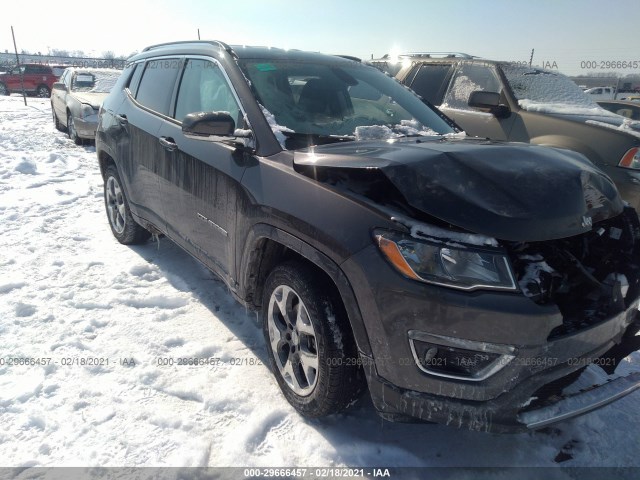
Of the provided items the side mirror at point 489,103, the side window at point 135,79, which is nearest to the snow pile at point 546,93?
the side mirror at point 489,103

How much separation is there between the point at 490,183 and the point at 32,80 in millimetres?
30843

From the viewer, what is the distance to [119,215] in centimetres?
465

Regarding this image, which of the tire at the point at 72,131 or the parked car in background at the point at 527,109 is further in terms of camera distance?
the tire at the point at 72,131

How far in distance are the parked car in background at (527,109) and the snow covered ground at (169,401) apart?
2.15m

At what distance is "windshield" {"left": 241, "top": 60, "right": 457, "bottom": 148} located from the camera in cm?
269

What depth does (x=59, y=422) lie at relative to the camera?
7.55 ft

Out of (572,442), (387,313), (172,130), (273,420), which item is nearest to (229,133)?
(172,130)

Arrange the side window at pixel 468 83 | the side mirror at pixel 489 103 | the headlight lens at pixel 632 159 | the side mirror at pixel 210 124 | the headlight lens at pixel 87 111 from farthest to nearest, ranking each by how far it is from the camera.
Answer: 1. the headlight lens at pixel 87 111
2. the side window at pixel 468 83
3. the side mirror at pixel 489 103
4. the headlight lens at pixel 632 159
5. the side mirror at pixel 210 124

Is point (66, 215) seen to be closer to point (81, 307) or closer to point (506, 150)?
point (81, 307)

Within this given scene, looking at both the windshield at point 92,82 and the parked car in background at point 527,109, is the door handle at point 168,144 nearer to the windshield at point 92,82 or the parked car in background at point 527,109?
the parked car in background at point 527,109

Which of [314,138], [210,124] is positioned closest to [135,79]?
[210,124]

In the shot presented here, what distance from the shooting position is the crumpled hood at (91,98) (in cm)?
982

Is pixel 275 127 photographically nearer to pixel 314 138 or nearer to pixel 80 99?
pixel 314 138

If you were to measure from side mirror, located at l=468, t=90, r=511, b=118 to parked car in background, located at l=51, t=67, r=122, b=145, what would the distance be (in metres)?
7.93
